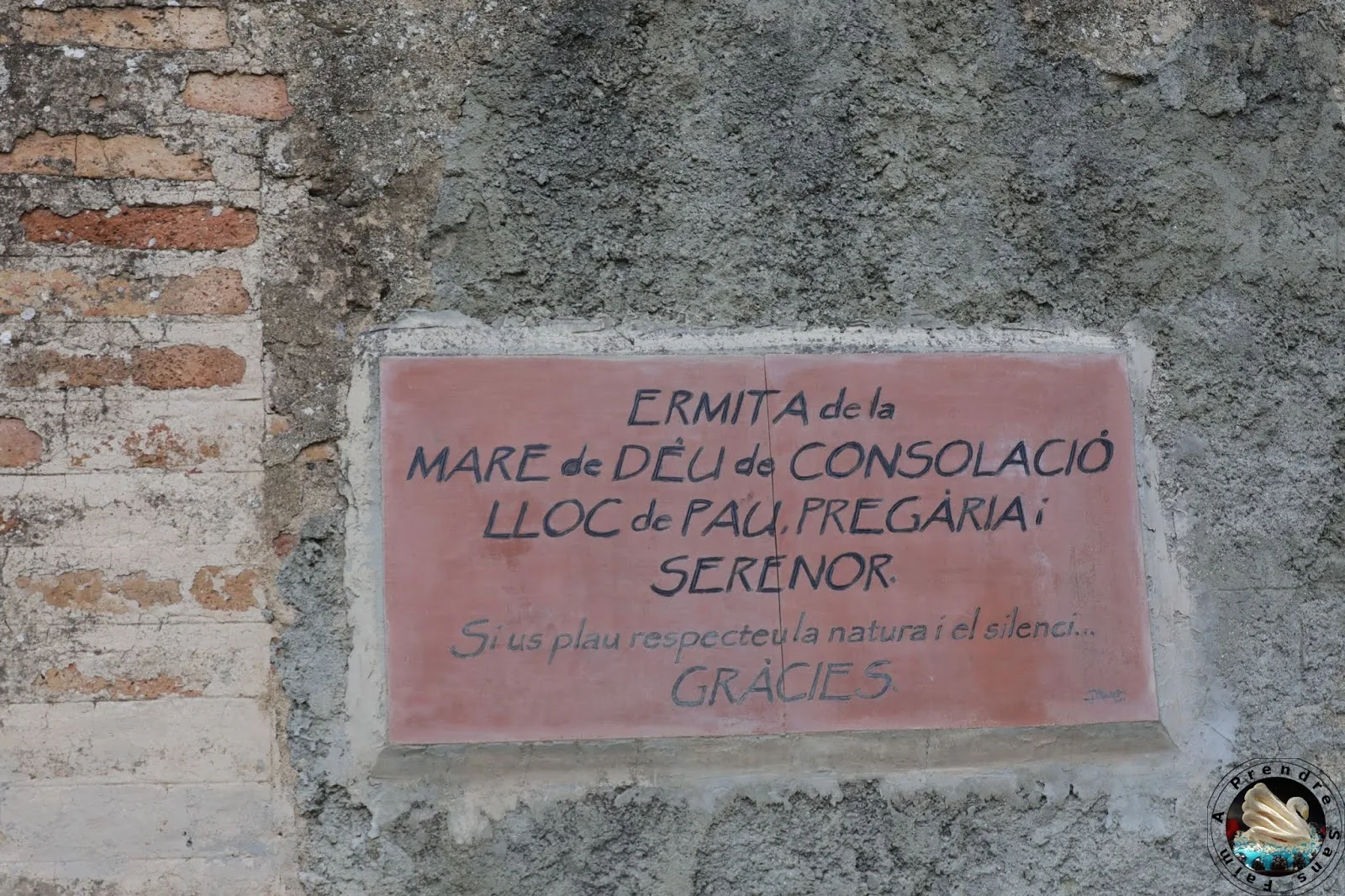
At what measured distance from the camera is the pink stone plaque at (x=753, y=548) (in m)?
1.96

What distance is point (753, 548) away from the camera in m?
2.02

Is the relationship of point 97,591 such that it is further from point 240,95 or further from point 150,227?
point 240,95

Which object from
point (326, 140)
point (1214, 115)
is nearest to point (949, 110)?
point (1214, 115)

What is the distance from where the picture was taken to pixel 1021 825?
2.00 meters

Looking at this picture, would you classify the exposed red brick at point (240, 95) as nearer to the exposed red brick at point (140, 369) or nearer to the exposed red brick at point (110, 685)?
the exposed red brick at point (140, 369)

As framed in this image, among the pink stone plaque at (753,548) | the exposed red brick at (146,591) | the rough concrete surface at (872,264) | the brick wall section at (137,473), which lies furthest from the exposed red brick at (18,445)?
the pink stone plaque at (753,548)

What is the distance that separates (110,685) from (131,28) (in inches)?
45.8

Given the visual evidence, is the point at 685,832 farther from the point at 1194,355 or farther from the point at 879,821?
the point at 1194,355

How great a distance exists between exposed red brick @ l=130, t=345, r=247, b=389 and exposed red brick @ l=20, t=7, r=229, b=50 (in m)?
0.56

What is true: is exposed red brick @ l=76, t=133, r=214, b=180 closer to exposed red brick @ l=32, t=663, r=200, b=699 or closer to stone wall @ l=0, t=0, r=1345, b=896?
stone wall @ l=0, t=0, r=1345, b=896

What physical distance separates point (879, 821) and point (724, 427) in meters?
0.74

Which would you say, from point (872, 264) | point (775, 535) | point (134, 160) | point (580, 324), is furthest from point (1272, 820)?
point (134, 160)

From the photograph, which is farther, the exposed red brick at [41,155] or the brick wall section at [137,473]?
the exposed red brick at [41,155]

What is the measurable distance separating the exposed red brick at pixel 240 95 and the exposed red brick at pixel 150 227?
0.60ft
